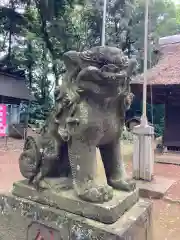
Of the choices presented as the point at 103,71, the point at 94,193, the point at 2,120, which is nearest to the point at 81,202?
the point at 94,193

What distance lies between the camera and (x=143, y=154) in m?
4.61

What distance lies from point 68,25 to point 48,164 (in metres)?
13.0

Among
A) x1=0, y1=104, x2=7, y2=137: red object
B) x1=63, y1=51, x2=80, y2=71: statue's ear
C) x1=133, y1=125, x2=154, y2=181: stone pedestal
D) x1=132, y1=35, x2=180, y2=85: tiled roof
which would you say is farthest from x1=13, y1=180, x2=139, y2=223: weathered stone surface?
x1=132, y1=35, x2=180, y2=85: tiled roof

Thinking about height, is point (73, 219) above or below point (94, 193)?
below

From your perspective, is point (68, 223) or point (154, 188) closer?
point (68, 223)

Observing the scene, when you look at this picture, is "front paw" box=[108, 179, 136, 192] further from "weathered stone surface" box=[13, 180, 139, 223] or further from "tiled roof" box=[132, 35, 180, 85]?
"tiled roof" box=[132, 35, 180, 85]

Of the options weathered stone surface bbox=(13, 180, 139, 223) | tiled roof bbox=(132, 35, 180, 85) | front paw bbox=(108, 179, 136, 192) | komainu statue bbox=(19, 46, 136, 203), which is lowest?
weathered stone surface bbox=(13, 180, 139, 223)

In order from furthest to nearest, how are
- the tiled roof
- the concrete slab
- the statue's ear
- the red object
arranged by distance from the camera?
the tiled roof → the red object → the concrete slab → the statue's ear

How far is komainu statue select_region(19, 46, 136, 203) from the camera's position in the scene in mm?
1528

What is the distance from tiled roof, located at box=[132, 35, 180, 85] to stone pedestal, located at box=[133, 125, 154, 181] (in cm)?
270

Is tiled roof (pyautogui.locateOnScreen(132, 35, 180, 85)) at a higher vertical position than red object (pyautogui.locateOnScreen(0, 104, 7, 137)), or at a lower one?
higher

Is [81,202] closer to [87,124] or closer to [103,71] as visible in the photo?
[87,124]

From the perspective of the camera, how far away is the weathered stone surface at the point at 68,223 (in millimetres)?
1480

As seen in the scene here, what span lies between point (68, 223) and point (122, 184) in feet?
1.51
